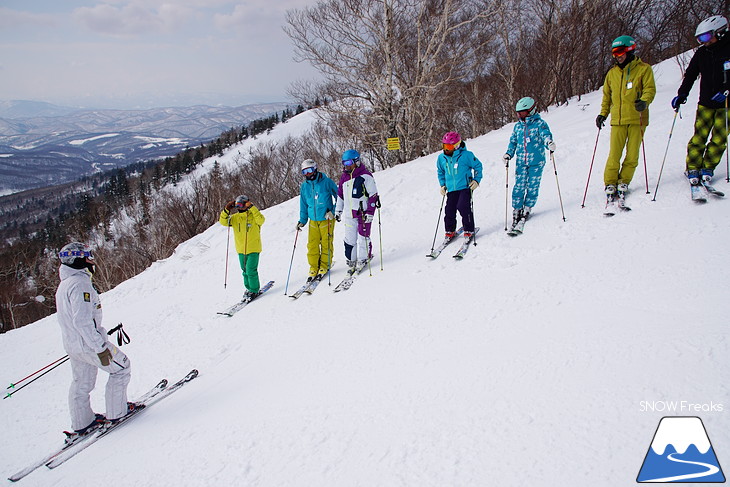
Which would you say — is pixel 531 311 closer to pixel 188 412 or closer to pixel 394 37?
pixel 188 412

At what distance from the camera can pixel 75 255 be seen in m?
3.88

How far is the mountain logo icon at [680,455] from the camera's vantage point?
1.79m

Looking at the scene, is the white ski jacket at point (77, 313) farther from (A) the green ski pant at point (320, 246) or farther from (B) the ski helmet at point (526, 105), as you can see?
(B) the ski helmet at point (526, 105)

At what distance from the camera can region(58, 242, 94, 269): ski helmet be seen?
382cm

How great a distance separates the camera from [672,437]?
2.02m

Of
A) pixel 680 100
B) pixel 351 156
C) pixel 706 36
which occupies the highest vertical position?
pixel 706 36

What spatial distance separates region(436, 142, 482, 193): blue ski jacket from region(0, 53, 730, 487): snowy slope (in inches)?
40.1

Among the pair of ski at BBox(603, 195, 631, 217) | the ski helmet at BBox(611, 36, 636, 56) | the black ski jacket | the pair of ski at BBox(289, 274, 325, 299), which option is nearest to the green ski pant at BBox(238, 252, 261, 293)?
the pair of ski at BBox(289, 274, 325, 299)

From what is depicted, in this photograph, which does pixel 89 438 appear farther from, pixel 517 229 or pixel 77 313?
pixel 517 229

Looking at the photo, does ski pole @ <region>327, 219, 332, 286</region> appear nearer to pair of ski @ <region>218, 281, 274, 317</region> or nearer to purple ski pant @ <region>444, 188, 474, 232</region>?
pair of ski @ <region>218, 281, 274, 317</region>

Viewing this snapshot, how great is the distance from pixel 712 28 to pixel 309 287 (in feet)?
21.9

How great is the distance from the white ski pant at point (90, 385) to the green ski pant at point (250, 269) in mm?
3182

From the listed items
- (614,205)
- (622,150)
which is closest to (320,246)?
(614,205)

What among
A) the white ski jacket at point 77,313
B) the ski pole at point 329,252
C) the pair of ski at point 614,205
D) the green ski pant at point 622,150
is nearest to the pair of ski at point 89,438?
the white ski jacket at point 77,313
